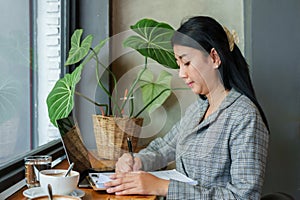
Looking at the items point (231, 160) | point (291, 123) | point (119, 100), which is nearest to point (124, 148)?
point (119, 100)

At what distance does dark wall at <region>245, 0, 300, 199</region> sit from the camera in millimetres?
2195

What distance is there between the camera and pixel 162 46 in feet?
7.02

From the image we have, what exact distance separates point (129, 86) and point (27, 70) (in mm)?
610

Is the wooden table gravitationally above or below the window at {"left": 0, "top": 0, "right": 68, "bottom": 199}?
below

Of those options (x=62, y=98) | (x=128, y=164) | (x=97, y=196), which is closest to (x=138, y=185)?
(x=97, y=196)

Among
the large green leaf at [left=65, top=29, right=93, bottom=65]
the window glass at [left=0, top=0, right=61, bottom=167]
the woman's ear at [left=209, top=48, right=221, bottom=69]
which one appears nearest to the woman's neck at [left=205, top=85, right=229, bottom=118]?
the woman's ear at [left=209, top=48, right=221, bottom=69]

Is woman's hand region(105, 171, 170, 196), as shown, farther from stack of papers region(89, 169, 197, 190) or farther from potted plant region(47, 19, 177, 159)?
potted plant region(47, 19, 177, 159)

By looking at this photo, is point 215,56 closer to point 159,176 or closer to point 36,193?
point 159,176

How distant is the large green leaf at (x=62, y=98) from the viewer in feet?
6.46

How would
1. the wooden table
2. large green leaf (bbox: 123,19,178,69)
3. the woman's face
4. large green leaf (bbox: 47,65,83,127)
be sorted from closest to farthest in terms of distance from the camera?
the wooden table
the woman's face
large green leaf (bbox: 47,65,83,127)
large green leaf (bbox: 123,19,178,69)

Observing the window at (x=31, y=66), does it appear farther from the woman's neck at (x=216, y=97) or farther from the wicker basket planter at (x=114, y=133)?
the woman's neck at (x=216, y=97)

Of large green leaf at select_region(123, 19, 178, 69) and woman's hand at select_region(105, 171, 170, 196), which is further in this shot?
large green leaf at select_region(123, 19, 178, 69)

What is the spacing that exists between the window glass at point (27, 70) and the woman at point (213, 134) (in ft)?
1.39

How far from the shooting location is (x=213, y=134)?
1.63m
